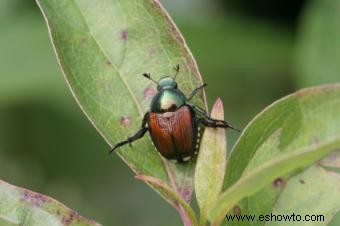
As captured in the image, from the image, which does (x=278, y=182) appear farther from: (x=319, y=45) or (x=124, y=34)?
(x=319, y=45)

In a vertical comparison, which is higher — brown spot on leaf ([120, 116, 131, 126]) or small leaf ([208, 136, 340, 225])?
small leaf ([208, 136, 340, 225])

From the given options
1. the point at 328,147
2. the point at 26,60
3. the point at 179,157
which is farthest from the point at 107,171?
the point at 328,147

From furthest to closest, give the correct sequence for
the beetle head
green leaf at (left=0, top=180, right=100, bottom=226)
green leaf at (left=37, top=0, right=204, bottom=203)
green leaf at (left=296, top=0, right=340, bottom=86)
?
green leaf at (left=296, top=0, right=340, bottom=86), the beetle head, green leaf at (left=37, top=0, right=204, bottom=203), green leaf at (left=0, top=180, right=100, bottom=226)

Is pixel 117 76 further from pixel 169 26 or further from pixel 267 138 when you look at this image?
pixel 267 138

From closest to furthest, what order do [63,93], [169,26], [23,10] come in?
[169,26] < [63,93] < [23,10]

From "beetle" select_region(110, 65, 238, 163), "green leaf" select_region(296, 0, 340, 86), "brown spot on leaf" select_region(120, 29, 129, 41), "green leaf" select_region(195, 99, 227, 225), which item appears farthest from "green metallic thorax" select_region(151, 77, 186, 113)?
"green leaf" select_region(296, 0, 340, 86)

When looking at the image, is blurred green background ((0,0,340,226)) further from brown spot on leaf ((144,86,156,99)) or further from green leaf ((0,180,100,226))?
green leaf ((0,180,100,226))
